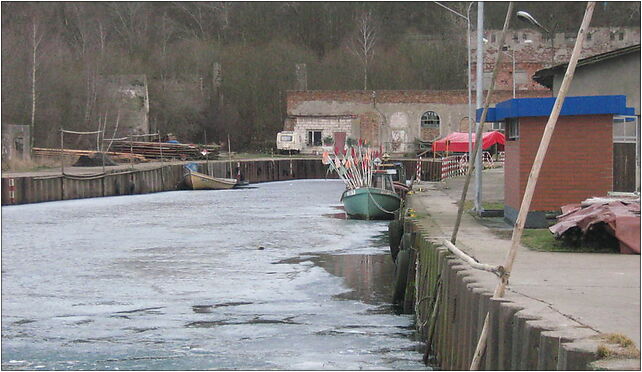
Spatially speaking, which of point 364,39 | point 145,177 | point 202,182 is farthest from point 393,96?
point 145,177

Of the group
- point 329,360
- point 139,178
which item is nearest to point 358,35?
point 139,178

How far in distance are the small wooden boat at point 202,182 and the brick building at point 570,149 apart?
4441cm

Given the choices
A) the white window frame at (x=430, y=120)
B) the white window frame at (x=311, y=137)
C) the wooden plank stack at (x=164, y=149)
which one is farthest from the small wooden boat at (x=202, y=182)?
the white window frame at (x=430, y=120)

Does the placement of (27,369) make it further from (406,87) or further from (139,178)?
(406,87)

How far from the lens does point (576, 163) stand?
73.9 ft

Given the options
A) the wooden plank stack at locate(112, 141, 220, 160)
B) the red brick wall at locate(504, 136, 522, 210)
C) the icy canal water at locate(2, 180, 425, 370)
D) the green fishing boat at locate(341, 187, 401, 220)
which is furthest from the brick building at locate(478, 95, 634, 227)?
the wooden plank stack at locate(112, 141, 220, 160)

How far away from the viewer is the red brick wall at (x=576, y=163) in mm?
22328

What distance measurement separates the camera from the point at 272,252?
103 feet

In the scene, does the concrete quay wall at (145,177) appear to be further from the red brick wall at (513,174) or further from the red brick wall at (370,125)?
the red brick wall at (513,174)

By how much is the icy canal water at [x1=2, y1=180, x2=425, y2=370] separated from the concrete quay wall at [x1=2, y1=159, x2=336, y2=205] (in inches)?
324

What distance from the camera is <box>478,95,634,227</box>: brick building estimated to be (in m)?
22.2

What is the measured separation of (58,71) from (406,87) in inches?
1341

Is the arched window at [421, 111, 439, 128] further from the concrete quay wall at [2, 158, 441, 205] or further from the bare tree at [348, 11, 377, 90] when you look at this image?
the bare tree at [348, 11, 377, 90]

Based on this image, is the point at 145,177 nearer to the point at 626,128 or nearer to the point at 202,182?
the point at 202,182
